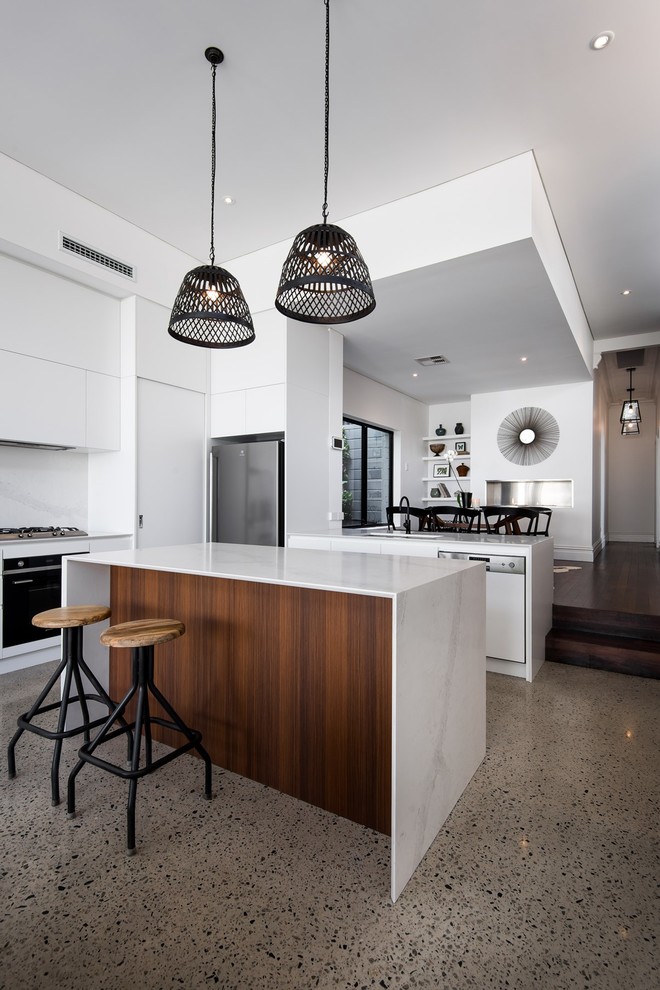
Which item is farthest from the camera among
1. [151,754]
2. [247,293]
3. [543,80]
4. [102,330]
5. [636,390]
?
[636,390]

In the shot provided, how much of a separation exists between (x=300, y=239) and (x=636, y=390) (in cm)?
963

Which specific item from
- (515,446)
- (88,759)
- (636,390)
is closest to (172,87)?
(88,759)

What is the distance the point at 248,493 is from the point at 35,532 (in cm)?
164

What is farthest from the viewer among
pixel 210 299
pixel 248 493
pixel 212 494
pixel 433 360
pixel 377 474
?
pixel 377 474

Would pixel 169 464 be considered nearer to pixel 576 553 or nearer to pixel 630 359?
pixel 576 553

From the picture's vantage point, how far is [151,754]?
87.7 inches

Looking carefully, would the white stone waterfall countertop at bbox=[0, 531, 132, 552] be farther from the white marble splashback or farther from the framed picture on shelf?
the framed picture on shelf

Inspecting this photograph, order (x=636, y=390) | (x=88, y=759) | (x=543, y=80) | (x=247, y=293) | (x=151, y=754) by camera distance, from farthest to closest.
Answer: (x=636, y=390) → (x=247, y=293) → (x=543, y=80) → (x=151, y=754) → (x=88, y=759)

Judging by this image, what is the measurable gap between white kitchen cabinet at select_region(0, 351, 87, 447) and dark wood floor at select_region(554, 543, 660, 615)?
4.10m

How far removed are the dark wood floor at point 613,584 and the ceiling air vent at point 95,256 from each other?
438 cm

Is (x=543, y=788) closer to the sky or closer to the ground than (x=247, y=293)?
closer to the ground

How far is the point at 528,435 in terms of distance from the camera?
7.49m

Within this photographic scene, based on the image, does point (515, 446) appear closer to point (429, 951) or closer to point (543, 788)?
point (543, 788)

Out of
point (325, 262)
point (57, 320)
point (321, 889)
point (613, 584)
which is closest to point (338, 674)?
point (321, 889)
